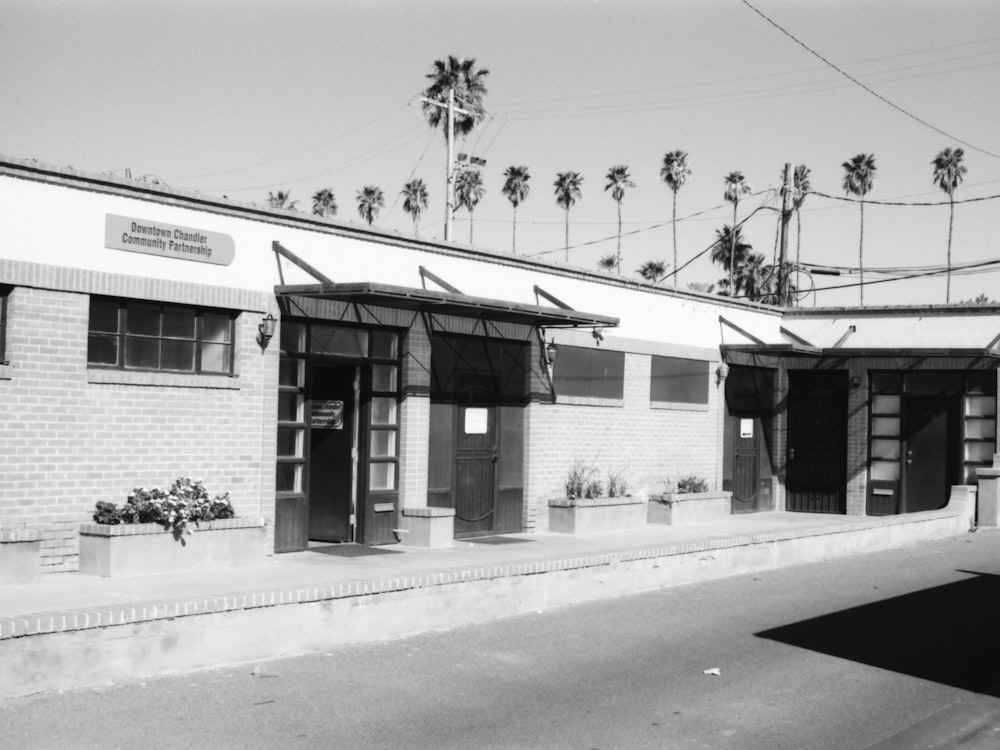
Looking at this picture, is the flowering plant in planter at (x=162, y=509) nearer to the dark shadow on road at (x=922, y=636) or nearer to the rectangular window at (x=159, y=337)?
the rectangular window at (x=159, y=337)

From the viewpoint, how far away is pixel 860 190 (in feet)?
226

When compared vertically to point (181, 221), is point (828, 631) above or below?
below

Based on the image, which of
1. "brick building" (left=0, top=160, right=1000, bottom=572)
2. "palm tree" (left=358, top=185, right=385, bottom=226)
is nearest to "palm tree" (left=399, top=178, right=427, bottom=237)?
"palm tree" (left=358, top=185, right=385, bottom=226)

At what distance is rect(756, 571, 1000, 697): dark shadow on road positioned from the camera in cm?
992

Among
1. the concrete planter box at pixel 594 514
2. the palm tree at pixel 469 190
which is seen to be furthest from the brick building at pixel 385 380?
the palm tree at pixel 469 190

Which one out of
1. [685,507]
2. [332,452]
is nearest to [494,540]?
[332,452]

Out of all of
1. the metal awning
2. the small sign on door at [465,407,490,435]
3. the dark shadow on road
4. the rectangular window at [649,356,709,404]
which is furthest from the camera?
the rectangular window at [649,356,709,404]

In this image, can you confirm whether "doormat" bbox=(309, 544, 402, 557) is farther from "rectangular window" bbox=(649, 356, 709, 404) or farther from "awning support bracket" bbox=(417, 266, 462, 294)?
"rectangular window" bbox=(649, 356, 709, 404)

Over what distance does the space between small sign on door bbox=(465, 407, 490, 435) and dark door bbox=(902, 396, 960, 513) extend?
10690 millimetres

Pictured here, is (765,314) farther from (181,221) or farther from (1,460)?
(1,460)

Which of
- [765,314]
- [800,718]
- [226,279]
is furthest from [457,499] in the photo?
[765,314]

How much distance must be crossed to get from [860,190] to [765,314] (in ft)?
155

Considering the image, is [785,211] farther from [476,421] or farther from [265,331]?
[265,331]

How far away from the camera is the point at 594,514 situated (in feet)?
60.2
